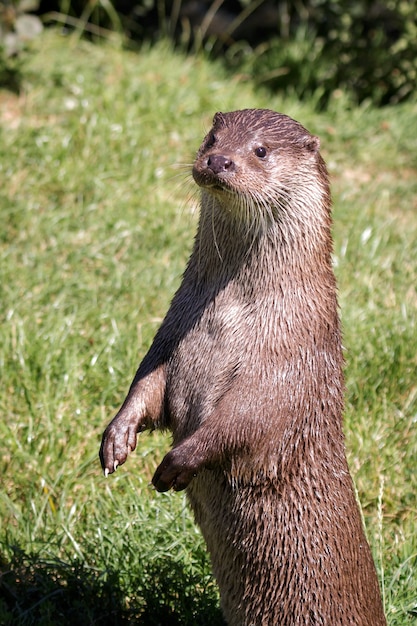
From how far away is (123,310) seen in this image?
4074 mm

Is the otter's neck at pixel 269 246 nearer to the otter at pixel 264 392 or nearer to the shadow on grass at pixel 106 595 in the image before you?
the otter at pixel 264 392

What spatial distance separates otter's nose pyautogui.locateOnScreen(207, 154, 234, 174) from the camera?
8.04ft

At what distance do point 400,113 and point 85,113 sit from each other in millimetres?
1996

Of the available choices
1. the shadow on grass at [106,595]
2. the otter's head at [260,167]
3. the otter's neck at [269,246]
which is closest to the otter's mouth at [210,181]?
the otter's head at [260,167]

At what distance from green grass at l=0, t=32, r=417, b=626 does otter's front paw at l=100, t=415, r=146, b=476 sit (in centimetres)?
63

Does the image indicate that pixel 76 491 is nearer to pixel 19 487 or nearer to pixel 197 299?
pixel 19 487

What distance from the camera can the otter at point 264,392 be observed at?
8.25 feet

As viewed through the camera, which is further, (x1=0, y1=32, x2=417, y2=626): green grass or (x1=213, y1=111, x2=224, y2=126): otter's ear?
(x1=0, y1=32, x2=417, y2=626): green grass

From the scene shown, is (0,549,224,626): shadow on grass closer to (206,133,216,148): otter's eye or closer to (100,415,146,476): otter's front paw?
(100,415,146,476): otter's front paw

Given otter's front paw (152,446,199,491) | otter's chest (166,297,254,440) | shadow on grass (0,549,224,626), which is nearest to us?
otter's front paw (152,446,199,491)

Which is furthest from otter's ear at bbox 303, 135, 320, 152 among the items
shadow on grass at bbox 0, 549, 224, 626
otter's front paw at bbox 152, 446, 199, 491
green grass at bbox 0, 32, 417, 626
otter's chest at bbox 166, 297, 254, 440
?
shadow on grass at bbox 0, 549, 224, 626

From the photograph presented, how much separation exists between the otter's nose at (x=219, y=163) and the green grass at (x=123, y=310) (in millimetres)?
300

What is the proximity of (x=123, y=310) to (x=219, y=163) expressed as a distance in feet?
5.56

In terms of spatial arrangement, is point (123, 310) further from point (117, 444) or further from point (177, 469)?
point (177, 469)
